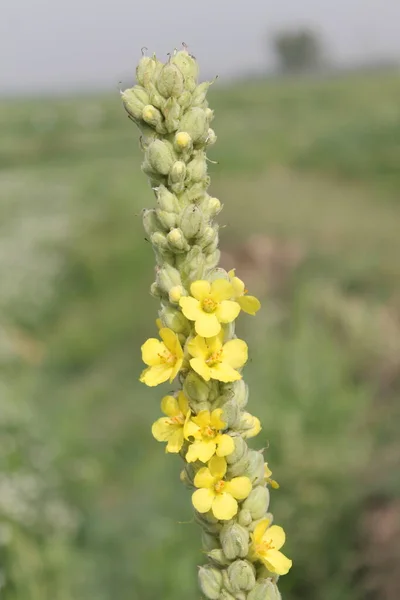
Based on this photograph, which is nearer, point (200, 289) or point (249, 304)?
point (200, 289)

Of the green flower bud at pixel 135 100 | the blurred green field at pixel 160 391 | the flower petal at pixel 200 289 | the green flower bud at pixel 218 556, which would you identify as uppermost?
the blurred green field at pixel 160 391

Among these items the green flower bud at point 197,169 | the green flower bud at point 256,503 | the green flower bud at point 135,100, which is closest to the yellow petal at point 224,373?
the green flower bud at point 256,503

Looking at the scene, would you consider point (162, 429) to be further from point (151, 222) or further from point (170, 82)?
point (170, 82)

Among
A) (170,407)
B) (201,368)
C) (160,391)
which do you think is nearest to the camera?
(201,368)

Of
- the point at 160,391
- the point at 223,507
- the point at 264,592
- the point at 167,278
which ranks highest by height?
the point at 160,391

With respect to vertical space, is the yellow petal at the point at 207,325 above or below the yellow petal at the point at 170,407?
above

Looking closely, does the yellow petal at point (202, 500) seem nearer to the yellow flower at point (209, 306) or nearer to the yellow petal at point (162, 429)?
the yellow petal at point (162, 429)

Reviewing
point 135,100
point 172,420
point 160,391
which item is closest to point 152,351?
point 172,420

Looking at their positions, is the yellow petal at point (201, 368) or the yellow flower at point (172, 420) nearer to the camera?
the yellow petal at point (201, 368)

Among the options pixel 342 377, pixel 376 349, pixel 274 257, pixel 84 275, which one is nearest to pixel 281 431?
pixel 342 377
